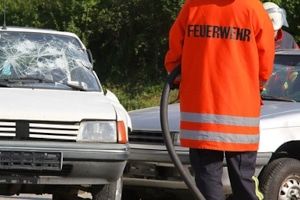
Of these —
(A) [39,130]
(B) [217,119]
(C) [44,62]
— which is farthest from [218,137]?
(C) [44,62]

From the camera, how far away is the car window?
352 inches

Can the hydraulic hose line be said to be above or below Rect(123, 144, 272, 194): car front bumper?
above

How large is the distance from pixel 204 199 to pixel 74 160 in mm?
1708

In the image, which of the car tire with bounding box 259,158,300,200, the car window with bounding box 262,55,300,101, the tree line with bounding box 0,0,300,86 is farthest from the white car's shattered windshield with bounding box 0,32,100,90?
the tree line with bounding box 0,0,300,86

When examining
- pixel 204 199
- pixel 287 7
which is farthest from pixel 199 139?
pixel 287 7

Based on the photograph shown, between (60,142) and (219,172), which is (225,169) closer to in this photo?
(60,142)

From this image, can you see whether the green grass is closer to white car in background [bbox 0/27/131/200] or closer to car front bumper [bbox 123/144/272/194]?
car front bumper [bbox 123/144/272/194]

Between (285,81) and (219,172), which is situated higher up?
(219,172)

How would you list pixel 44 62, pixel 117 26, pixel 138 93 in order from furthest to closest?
pixel 117 26
pixel 138 93
pixel 44 62

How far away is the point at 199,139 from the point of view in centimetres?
602

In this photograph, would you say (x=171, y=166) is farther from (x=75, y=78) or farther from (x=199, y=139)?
(x=199, y=139)

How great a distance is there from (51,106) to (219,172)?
2.03 m

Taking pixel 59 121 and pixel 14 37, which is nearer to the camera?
pixel 59 121

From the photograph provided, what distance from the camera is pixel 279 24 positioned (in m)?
9.68
